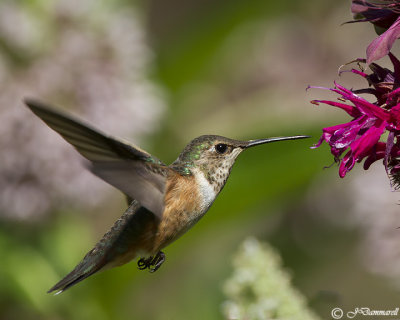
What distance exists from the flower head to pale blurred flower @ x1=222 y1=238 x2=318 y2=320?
1.21 ft

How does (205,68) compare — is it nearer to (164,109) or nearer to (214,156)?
(164,109)

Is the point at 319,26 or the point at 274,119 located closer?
the point at 274,119

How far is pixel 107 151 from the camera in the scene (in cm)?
98

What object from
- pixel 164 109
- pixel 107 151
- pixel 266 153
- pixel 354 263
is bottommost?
pixel 354 263

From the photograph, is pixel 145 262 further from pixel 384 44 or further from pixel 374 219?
pixel 374 219

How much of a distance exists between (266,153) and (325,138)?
1.09 metres

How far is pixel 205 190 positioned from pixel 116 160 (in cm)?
21

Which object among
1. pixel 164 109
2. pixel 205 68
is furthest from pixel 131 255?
pixel 205 68

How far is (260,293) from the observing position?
1237 mm

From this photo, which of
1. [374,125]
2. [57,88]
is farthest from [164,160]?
[374,125]

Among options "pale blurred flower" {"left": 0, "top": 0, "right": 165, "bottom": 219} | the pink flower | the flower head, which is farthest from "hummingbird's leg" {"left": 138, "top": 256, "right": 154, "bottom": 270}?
"pale blurred flower" {"left": 0, "top": 0, "right": 165, "bottom": 219}

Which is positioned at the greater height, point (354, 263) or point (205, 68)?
point (205, 68)

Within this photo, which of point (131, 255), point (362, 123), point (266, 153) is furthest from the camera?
point (266, 153)

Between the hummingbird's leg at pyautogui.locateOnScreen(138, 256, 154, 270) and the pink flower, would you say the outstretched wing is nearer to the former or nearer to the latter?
the hummingbird's leg at pyautogui.locateOnScreen(138, 256, 154, 270)
